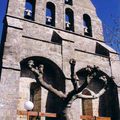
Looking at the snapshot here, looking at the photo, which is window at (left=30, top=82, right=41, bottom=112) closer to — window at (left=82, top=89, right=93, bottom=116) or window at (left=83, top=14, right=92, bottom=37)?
window at (left=82, top=89, right=93, bottom=116)

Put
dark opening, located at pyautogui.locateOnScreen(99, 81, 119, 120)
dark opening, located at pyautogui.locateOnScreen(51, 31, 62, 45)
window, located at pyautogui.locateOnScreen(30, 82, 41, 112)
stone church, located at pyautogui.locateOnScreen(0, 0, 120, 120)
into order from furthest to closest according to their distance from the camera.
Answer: dark opening, located at pyautogui.locateOnScreen(51, 31, 62, 45), dark opening, located at pyautogui.locateOnScreen(99, 81, 119, 120), window, located at pyautogui.locateOnScreen(30, 82, 41, 112), stone church, located at pyautogui.locateOnScreen(0, 0, 120, 120)

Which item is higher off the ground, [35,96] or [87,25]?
[87,25]

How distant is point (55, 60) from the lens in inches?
571

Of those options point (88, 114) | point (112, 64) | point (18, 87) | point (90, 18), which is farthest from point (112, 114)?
point (90, 18)

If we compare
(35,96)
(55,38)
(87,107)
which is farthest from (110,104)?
(55,38)

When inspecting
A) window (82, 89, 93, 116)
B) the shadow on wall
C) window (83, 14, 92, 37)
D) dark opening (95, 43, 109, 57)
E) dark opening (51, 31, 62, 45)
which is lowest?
window (82, 89, 93, 116)

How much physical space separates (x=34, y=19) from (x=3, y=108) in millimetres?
7004

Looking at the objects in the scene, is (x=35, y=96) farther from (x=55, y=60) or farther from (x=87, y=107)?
(x=87, y=107)

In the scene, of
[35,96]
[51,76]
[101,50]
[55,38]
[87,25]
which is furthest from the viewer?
[87,25]

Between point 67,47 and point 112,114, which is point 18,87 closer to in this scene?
point 67,47

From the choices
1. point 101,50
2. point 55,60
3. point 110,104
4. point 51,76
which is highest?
point 101,50

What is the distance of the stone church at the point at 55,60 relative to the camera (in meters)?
12.6

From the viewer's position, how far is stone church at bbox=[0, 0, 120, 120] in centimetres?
1256

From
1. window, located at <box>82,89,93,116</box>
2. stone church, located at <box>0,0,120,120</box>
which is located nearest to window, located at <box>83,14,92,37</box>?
stone church, located at <box>0,0,120,120</box>
